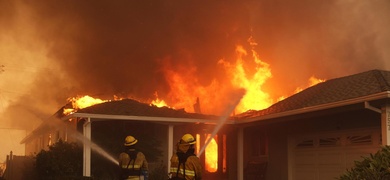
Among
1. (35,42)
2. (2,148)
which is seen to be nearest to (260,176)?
(35,42)

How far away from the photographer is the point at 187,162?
22.6ft

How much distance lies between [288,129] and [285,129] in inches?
7.1

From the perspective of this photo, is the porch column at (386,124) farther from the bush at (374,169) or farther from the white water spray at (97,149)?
the white water spray at (97,149)

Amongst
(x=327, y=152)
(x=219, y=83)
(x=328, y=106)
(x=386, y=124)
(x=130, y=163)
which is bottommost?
(x=130, y=163)

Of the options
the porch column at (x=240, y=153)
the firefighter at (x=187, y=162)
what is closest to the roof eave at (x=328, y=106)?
the porch column at (x=240, y=153)

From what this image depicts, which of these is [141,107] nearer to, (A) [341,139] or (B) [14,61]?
(A) [341,139]

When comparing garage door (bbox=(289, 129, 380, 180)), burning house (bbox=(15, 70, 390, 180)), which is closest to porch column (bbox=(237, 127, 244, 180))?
burning house (bbox=(15, 70, 390, 180))

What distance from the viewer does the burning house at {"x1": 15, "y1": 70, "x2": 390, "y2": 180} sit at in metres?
11.9

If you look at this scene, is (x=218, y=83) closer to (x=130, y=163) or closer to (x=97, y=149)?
(x=97, y=149)

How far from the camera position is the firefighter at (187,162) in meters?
6.86

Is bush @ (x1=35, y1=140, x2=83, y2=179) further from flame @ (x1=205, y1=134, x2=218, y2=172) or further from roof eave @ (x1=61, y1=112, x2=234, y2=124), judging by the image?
flame @ (x1=205, y1=134, x2=218, y2=172)

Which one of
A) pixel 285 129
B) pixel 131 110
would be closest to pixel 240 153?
pixel 285 129

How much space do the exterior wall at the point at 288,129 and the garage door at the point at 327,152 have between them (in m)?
0.16

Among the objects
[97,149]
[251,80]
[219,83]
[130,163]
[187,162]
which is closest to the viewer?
[187,162]
